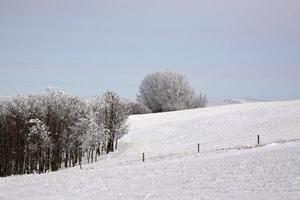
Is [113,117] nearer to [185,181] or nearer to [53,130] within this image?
[53,130]

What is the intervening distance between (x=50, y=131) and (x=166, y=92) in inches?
2489

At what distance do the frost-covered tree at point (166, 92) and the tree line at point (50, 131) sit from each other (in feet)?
177

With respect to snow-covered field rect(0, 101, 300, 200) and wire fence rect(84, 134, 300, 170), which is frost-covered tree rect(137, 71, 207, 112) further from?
snow-covered field rect(0, 101, 300, 200)

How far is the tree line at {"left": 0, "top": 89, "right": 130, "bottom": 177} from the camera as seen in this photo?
6319 cm

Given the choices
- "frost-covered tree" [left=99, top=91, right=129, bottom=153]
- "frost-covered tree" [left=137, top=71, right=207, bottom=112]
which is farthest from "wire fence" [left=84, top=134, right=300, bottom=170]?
"frost-covered tree" [left=137, top=71, right=207, bottom=112]

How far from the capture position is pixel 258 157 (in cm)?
2862

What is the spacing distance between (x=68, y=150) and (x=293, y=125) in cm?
3250

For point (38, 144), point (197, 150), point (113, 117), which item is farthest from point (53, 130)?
point (197, 150)

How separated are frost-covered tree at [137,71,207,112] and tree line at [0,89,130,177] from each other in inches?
2130

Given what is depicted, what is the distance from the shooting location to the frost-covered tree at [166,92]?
122938 millimetres

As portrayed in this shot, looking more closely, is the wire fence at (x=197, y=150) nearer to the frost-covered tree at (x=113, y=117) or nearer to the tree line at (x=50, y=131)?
the tree line at (x=50, y=131)

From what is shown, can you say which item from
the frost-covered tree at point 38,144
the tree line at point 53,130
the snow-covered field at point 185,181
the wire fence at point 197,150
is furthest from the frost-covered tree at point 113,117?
the snow-covered field at point 185,181

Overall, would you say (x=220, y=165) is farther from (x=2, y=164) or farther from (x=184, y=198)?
(x=2, y=164)

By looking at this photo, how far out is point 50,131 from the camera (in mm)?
64812
